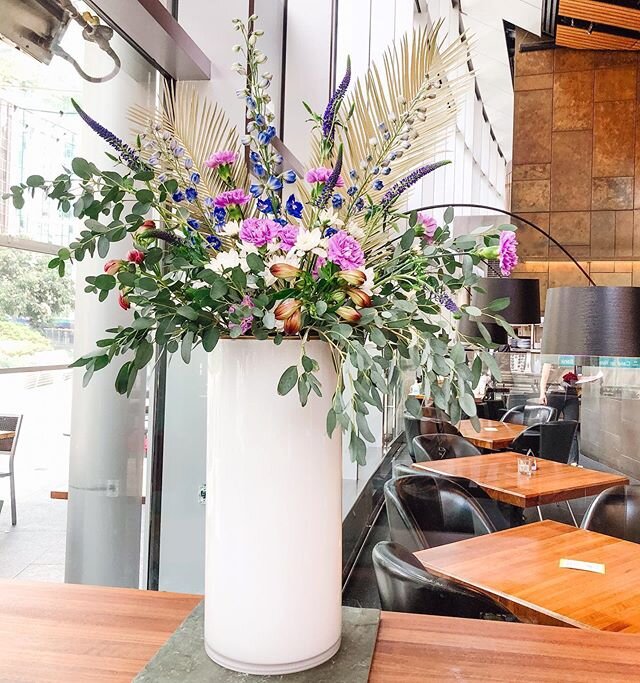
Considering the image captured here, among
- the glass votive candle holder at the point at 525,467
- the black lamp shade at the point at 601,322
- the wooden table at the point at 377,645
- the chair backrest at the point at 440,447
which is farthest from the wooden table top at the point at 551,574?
the chair backrest at the point at 440,447

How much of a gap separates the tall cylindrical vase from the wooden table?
0.42 feet

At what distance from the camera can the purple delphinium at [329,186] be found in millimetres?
951

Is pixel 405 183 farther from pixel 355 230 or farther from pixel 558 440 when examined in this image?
pixel 558 440

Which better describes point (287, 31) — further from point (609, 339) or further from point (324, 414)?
point (324, 414)

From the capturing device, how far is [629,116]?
287 inches

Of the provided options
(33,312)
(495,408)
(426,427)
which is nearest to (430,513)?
(426,427)

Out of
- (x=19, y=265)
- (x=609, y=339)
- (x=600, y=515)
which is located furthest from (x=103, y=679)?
(x=600, y=515)

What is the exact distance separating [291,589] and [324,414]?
0.25 m

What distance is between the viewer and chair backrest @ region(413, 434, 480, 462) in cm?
454

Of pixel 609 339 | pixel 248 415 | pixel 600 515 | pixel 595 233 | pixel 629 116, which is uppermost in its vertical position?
pixel 629 116

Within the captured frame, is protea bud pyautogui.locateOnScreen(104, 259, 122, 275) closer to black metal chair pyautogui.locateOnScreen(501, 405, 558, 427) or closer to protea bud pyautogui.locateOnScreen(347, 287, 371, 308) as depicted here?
protea bud pyautogui.locateOnScreen(347, 287, 371, 308)

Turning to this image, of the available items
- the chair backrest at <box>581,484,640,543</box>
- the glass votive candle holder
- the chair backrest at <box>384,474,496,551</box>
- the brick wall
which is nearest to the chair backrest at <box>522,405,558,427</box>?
the glass votive candle holder

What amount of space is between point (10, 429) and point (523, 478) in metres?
2.93

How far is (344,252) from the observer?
2.93 ft
